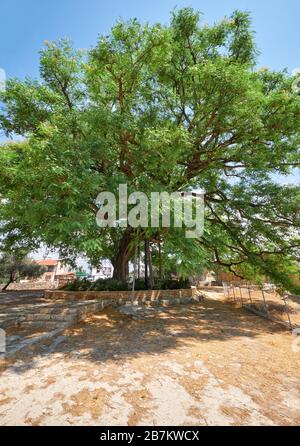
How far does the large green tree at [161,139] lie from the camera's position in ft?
23.9

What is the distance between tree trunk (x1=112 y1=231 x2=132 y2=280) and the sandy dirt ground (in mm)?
6274

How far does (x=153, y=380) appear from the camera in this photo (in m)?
4.09

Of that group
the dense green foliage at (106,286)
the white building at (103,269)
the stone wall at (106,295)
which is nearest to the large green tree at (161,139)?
the dense green foliage at (106,286)

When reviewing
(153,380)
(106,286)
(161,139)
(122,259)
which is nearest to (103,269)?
(122,259)

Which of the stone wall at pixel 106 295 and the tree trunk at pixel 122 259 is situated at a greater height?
the tree trunk at pixel 122 259

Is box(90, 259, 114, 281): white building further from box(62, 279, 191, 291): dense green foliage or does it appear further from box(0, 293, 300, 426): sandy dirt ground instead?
box(0, 293, 300, 426): sandy dirt ground

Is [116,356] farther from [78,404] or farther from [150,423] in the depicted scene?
[150,423]

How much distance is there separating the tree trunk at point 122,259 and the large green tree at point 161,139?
0.07 metres

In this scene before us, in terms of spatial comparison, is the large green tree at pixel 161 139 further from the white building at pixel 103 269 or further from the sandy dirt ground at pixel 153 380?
the white building at pixel 103 269

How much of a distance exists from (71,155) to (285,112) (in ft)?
26.7

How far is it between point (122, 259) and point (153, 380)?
9995 mm

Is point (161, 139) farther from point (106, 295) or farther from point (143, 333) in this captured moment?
point (106, 295)

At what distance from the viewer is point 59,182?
22.7 feet

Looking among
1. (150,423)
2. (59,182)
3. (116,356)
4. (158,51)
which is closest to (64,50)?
(158,51)
